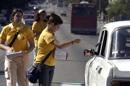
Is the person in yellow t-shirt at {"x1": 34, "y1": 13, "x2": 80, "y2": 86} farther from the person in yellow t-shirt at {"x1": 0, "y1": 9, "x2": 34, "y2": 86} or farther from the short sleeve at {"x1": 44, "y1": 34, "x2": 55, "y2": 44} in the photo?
the person in yellow t-shirt at {"x1": 0, "y1": 9, "x2": 34, "y2": 86}

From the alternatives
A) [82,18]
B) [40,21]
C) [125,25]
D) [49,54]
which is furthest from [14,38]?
[82,18]

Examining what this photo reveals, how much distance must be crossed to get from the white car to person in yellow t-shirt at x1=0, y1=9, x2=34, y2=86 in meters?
1.53

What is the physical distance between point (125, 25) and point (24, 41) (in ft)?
8.10

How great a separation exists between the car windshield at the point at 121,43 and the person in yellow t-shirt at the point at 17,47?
94.8 inches

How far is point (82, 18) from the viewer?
51469mm

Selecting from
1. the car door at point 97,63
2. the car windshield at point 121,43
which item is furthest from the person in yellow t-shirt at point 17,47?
the car windshield at point 121,43

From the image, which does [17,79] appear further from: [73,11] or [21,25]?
[73,11]

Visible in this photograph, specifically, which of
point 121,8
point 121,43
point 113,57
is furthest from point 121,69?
point 121,8

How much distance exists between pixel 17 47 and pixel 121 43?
2686mm

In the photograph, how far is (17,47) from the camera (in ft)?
31.6

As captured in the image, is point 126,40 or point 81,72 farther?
point 81,72

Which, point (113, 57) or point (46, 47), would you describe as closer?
point (113, 57)

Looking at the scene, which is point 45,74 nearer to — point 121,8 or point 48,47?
point 48,47

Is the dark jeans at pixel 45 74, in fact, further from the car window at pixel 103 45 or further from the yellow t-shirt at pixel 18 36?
the car window at pixel 103 45
